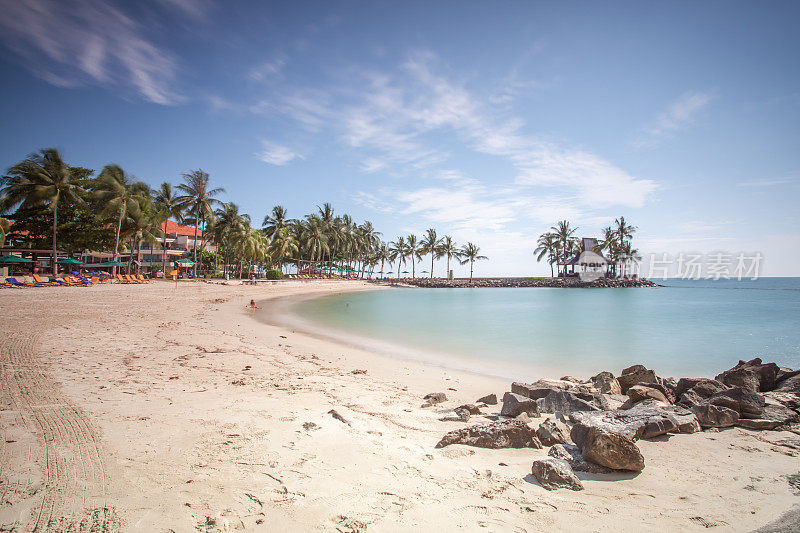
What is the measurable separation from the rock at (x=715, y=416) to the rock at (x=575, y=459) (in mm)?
2526

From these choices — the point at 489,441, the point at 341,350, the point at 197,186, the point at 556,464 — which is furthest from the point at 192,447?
the point at 197,186

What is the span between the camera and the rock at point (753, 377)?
6.93 meters

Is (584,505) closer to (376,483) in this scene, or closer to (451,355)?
(376,483)

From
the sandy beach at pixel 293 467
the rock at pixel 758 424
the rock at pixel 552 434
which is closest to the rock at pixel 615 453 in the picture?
the sandy beach at pixel 293 467

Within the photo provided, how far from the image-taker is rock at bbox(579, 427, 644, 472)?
12.0 feet

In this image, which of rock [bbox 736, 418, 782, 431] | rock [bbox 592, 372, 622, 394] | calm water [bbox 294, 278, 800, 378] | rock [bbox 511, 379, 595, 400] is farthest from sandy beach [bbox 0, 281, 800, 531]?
calm water [bbox 294, 278, 800, 378]

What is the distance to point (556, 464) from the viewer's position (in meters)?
3.47

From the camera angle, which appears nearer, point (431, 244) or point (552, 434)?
point (552, 434)

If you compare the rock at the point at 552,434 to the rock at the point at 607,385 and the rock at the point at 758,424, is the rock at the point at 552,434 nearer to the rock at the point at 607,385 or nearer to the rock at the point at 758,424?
the rock at the point at 758,424

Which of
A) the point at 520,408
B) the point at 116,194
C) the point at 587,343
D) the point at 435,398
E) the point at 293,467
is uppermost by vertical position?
the point at 116,194

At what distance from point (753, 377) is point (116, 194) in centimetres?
4419

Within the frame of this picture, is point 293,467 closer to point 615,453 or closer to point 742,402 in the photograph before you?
point 615,453

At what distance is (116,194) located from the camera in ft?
113

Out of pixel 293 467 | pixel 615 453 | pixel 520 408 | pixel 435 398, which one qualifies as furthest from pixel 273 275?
pixel 615 453
